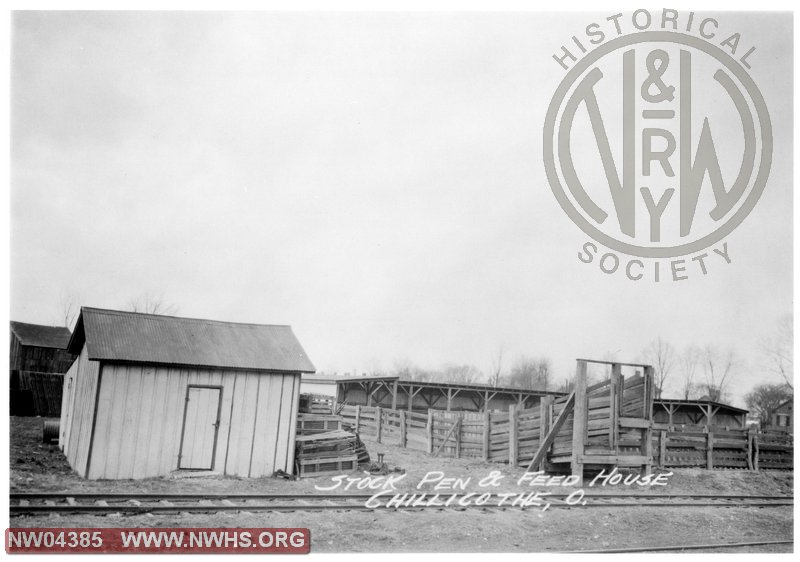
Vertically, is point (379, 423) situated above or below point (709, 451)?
below

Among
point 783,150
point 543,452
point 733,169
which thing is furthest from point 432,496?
point 783,150

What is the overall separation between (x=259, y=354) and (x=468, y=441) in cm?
802

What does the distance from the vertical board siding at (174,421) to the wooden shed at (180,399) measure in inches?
0.8

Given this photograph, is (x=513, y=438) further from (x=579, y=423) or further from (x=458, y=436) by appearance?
(x=579, y=423)

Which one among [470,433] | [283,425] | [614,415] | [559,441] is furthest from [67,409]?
[614,415]

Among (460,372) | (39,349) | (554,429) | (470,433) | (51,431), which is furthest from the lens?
(460,372)

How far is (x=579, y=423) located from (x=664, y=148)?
647 cm

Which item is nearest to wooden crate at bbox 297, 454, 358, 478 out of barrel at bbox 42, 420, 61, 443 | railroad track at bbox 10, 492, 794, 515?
railroad track at bbox 10, 492, 794, 515

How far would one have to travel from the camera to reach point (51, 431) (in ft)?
56.9

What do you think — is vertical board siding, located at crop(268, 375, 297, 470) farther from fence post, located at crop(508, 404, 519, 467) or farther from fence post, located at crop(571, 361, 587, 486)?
fence post, located at crop(571, 361, 587, 486)

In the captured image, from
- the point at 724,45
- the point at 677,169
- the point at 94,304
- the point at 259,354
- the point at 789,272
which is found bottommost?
the point at 259,354

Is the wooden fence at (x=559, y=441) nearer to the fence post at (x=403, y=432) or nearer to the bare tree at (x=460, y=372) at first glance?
the fence post at (x=403, y=432)

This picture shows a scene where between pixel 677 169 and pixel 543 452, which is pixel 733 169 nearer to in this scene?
pixel 677 169

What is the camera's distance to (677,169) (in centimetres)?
966
